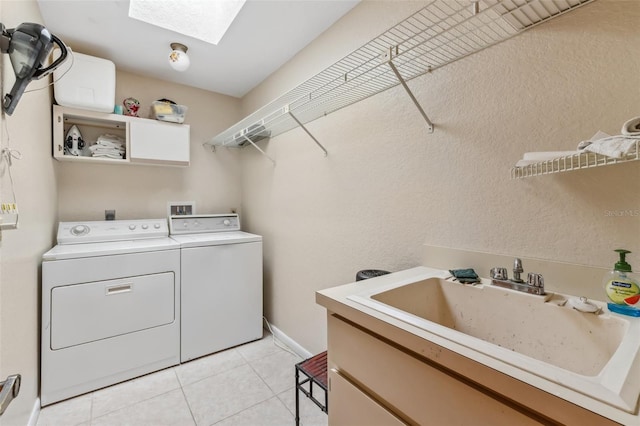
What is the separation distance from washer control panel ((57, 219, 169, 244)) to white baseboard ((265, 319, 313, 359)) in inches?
53.4

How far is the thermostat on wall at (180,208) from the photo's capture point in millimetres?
2730

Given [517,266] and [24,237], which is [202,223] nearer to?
[24,237]

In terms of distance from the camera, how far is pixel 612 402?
430 mm

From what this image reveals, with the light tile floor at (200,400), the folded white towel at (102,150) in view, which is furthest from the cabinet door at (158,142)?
the light tile floor at (200,400)

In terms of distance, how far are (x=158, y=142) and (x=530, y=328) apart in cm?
281

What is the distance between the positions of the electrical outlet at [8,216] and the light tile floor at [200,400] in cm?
126

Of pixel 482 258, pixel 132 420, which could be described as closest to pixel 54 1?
pixel 132 420

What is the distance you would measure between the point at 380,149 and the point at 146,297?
1947 mm

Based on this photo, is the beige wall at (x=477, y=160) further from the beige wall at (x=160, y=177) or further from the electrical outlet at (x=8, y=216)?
the electrical outlet at (x=8, y=216)

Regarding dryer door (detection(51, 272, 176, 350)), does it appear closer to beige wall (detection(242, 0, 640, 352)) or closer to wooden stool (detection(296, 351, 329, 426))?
beige wall (detection(242, 0, 640, 352))

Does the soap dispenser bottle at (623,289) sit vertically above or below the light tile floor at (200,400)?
above

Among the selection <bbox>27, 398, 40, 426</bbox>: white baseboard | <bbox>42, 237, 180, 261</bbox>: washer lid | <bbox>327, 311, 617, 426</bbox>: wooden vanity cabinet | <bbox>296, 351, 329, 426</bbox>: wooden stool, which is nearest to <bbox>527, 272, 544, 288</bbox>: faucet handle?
<bbox>327, 311, 617, 426</bbox>: wooden vanity cabinet

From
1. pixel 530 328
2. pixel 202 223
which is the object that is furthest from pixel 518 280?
pixel 202 223

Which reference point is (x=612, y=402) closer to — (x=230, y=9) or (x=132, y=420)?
(x=132, y=420)
